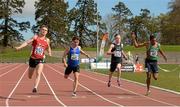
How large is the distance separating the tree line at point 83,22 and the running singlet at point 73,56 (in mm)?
78455

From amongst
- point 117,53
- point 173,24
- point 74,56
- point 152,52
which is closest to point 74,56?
point 74,56

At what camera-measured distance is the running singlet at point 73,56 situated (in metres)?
17.1

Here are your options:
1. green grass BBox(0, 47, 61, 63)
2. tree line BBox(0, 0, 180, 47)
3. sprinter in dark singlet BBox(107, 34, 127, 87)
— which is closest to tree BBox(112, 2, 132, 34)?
tree line BBox(0, 0, 180, 47)

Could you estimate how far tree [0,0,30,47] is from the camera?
109 m

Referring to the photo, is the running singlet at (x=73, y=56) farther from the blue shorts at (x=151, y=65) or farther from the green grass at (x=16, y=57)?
the green grass at (x=16, y=57)

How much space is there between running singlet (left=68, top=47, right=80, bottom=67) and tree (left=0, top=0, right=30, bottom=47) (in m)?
92.4

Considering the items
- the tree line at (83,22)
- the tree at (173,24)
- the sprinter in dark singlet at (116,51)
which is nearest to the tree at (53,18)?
the tree line at (83,22)

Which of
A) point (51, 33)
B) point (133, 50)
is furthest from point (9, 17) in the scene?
point (133, 50)

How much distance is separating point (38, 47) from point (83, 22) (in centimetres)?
10585

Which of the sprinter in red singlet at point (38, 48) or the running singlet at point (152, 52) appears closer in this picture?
the sprinter in red singlet at point (38, 48)

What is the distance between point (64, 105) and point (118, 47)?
22.8 ft

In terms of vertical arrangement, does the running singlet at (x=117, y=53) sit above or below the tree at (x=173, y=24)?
below

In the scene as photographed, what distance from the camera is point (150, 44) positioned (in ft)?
58.9

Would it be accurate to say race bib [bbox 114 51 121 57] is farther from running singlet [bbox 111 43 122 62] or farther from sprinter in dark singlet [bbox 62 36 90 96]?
sprinter in dark singlet [bbox 62 36 90 96]
